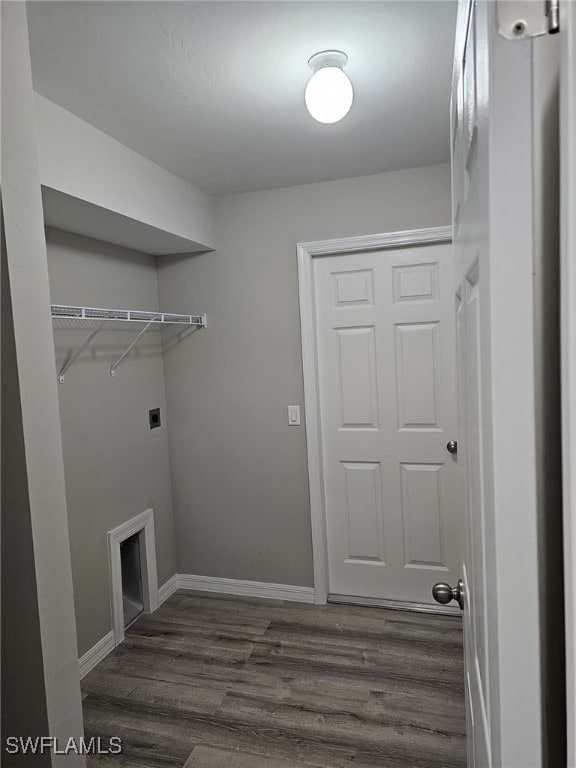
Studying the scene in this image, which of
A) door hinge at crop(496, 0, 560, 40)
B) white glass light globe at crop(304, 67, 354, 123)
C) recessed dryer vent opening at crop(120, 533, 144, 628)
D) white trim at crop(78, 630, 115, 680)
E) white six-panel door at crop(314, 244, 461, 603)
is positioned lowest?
white trim at crop(78, 630, 115, 680)

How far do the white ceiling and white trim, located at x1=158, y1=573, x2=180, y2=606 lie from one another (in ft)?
7.82

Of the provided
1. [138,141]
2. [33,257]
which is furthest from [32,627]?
[138,141]

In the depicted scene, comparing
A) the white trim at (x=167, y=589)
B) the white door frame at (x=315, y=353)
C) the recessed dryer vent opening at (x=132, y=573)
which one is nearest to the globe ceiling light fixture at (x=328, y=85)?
the white door frame at (x=315, y=353)

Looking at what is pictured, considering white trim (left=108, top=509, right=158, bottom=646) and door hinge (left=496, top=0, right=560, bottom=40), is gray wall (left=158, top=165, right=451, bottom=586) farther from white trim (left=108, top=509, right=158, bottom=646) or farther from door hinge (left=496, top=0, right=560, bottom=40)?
door hinge (left=496, top=0, right=560, bottom=40)

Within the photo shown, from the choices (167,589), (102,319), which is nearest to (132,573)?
(167,589)

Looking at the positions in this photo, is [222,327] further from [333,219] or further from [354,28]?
[354,28]

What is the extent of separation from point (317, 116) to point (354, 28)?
27 cm

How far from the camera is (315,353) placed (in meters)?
2.88

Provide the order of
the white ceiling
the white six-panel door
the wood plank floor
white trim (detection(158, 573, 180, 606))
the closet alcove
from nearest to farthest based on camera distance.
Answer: the white ceiling < the wood plank floor < the closet alcove < the white six-panel door < white trim (detection(158, 573, 180, 606))

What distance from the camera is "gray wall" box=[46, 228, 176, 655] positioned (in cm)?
234

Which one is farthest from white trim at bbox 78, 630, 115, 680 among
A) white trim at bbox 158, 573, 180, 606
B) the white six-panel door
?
the white six-panel door

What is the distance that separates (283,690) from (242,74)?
243 centimetres

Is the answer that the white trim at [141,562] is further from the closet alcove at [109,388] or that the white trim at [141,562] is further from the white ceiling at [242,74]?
the white ceiling at [242,74]

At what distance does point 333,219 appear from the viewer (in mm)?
2773
